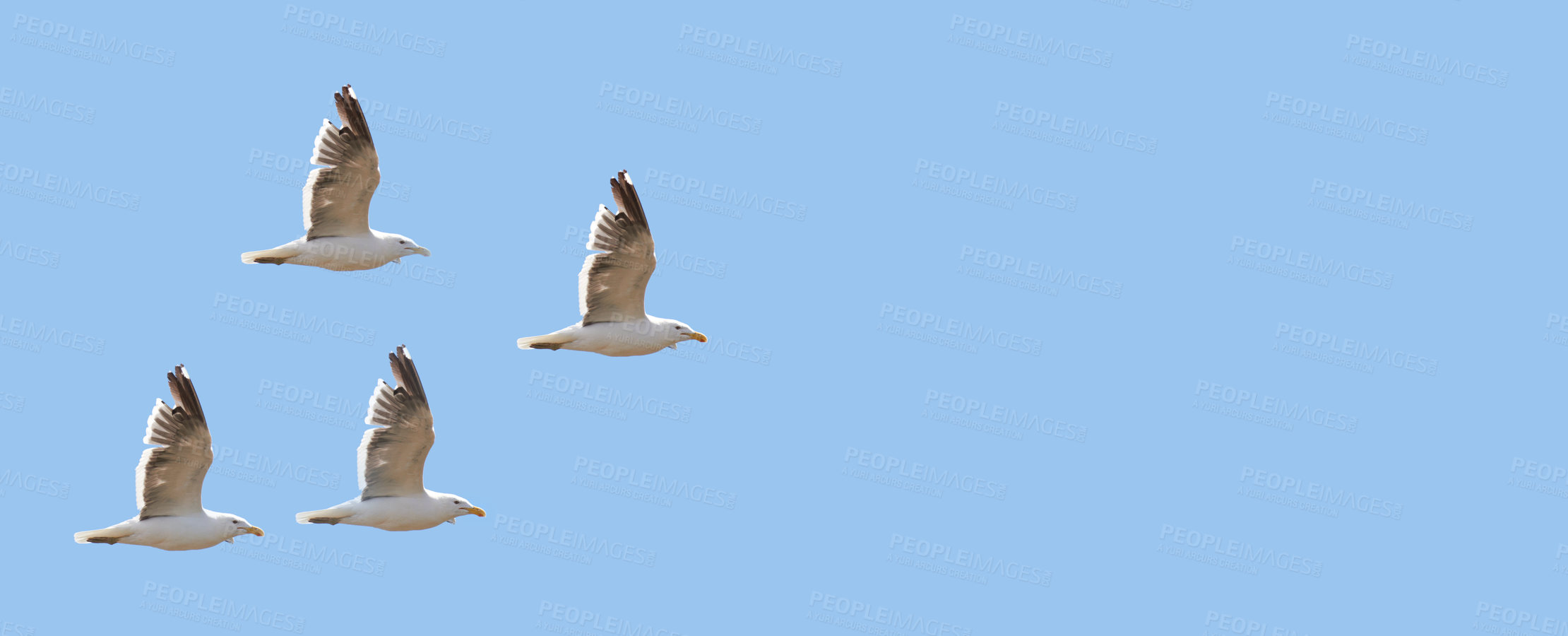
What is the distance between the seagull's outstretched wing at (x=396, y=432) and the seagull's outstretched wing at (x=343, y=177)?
6.73 ft

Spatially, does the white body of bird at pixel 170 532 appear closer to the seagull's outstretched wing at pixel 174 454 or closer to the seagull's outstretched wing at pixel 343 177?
the seagull's outstretched wing at pixel 174 454

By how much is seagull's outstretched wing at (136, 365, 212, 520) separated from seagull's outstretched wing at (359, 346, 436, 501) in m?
2.07

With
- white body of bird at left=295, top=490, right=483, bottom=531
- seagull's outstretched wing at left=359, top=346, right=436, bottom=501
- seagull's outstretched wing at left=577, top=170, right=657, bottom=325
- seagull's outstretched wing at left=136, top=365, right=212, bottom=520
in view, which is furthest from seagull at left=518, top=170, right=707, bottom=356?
seagull's outstretched wing at left=136, top=365, right=212, bottom=520

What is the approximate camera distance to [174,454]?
2934 centimetres

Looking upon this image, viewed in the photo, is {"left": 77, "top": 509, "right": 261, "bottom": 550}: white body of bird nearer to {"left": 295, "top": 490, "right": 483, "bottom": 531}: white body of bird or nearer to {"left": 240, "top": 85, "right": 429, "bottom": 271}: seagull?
{"left": 295, "top": 490, "right": 483, "bottom": 531}: white body of bird

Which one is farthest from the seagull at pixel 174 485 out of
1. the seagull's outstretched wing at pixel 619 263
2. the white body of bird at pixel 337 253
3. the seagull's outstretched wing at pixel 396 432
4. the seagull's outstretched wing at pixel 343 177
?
the seagull's outstretched wing at pixel 619 263

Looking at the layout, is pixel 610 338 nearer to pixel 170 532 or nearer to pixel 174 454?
pixel 174 454

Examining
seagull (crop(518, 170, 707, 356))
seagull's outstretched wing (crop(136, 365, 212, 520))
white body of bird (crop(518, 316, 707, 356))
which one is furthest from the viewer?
white body of bird (crop(518, 316, 707, 356))

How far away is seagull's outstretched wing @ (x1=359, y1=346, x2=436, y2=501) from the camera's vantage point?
99.6 feet

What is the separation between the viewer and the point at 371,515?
30.6 m

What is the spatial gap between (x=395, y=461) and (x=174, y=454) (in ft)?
9.20

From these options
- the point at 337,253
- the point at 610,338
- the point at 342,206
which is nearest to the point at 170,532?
the point at 337,253

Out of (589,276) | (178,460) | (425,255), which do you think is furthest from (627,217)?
(178,460)

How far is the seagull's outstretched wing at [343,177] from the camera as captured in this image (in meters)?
30.6
